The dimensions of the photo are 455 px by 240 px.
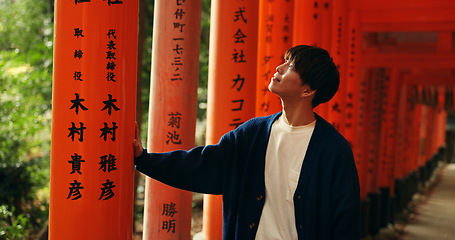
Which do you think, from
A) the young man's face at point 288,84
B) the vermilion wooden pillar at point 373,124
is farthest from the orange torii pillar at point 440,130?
the young man's face at point 288,84

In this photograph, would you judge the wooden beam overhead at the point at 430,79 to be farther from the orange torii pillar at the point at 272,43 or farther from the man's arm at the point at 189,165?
the man's arm at the point at 189,165

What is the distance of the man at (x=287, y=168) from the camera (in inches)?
92.9

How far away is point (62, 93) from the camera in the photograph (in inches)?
93.3

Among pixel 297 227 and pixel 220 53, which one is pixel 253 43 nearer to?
pixel 220 53

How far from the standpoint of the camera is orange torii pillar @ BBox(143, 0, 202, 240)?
395 centimetres

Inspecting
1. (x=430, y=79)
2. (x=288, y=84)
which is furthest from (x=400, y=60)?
(x=288, y=84)

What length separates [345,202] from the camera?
231 cm

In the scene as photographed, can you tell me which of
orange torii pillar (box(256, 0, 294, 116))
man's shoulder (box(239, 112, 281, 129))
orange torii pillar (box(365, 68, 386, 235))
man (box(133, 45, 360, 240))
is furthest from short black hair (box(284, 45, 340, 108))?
orange torii pillar (box(365, 68, 386, 235))

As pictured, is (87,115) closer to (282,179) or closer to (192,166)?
(192,166)

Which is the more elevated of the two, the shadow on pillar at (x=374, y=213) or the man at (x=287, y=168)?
the man at (x=287, y=168)

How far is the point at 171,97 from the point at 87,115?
1.65 metres

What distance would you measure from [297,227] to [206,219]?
90.2 inches

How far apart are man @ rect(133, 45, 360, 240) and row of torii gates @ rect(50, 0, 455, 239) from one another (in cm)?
29

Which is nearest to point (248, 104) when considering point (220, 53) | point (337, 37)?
point (220, 53)
